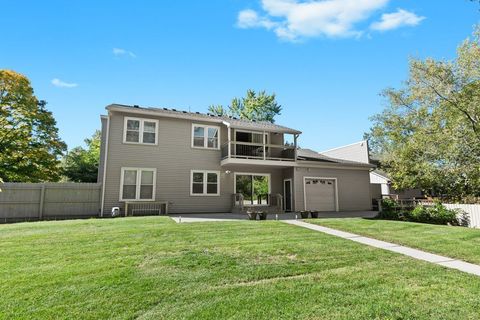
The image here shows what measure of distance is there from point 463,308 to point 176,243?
18.3 feet

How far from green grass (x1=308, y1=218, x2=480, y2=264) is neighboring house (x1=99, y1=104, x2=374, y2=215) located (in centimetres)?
627

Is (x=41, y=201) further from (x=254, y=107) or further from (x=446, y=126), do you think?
(x=254, y=107)

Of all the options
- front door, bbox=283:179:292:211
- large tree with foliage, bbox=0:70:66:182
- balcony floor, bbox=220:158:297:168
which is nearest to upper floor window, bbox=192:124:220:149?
balcony floor, bbox=220:158:297:168

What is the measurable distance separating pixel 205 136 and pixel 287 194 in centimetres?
631

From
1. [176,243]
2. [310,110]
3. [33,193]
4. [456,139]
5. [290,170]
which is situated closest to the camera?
[176,243]

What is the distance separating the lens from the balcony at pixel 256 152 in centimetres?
1544

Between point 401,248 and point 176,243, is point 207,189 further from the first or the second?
point 401,248

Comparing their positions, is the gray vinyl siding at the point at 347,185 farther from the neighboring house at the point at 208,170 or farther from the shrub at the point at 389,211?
the shrub at the point at 389,211

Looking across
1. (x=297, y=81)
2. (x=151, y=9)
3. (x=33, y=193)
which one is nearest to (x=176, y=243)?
(x=151, y=9)

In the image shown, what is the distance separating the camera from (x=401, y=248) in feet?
22.7

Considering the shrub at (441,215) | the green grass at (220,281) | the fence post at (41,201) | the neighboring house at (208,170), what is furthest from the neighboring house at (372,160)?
the fence post at (41,201)

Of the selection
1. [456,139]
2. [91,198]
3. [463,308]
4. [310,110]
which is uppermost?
[310,110]

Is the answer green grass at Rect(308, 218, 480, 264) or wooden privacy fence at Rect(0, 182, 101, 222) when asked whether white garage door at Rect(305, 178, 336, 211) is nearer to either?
green grass at Rect(308, 218, 480, 264)

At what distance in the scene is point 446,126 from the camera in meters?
15.7
